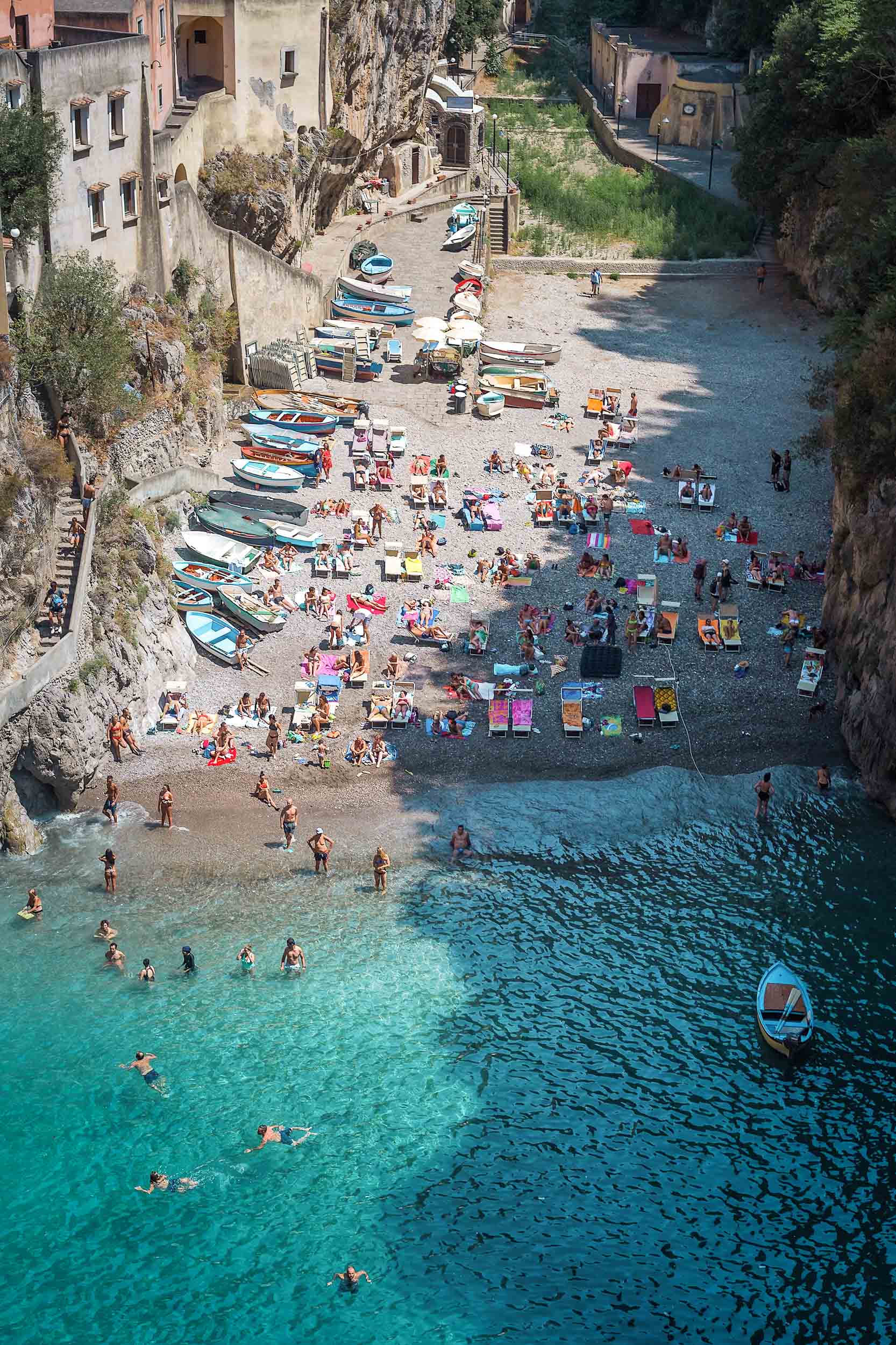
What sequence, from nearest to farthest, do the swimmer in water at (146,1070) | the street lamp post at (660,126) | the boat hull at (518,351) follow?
the swimmer in water at (146,1070)
the boat hull at (518,351)
the street lamp post at (660,126)

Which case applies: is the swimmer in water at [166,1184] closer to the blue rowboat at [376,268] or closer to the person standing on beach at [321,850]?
the person standing on beach at [321,850]

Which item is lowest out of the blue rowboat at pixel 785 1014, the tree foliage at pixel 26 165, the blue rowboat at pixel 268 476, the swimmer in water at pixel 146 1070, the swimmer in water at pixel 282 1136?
the swimmer in water at pixel 282 1136

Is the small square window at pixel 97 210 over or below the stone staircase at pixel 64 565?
over

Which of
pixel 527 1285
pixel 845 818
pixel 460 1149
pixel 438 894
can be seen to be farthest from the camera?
pixel 845 818

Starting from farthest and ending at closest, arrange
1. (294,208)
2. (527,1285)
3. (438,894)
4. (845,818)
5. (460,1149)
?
(294,208), (845,818), (438,894), (460,1149), (527,1285)

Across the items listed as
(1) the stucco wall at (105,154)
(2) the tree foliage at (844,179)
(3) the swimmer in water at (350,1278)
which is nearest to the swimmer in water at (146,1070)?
(3) the swimmer in water at (350,1278)

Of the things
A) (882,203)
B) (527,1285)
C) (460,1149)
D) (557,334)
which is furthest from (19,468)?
(557,334)

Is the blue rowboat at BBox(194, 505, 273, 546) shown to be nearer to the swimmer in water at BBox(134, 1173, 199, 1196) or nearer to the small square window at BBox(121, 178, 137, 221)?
the small square window at BBox(121, 178, 137, 221)

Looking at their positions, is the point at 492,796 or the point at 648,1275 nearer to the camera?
the point at 648,1275

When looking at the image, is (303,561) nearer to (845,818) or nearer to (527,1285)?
(845,818)
